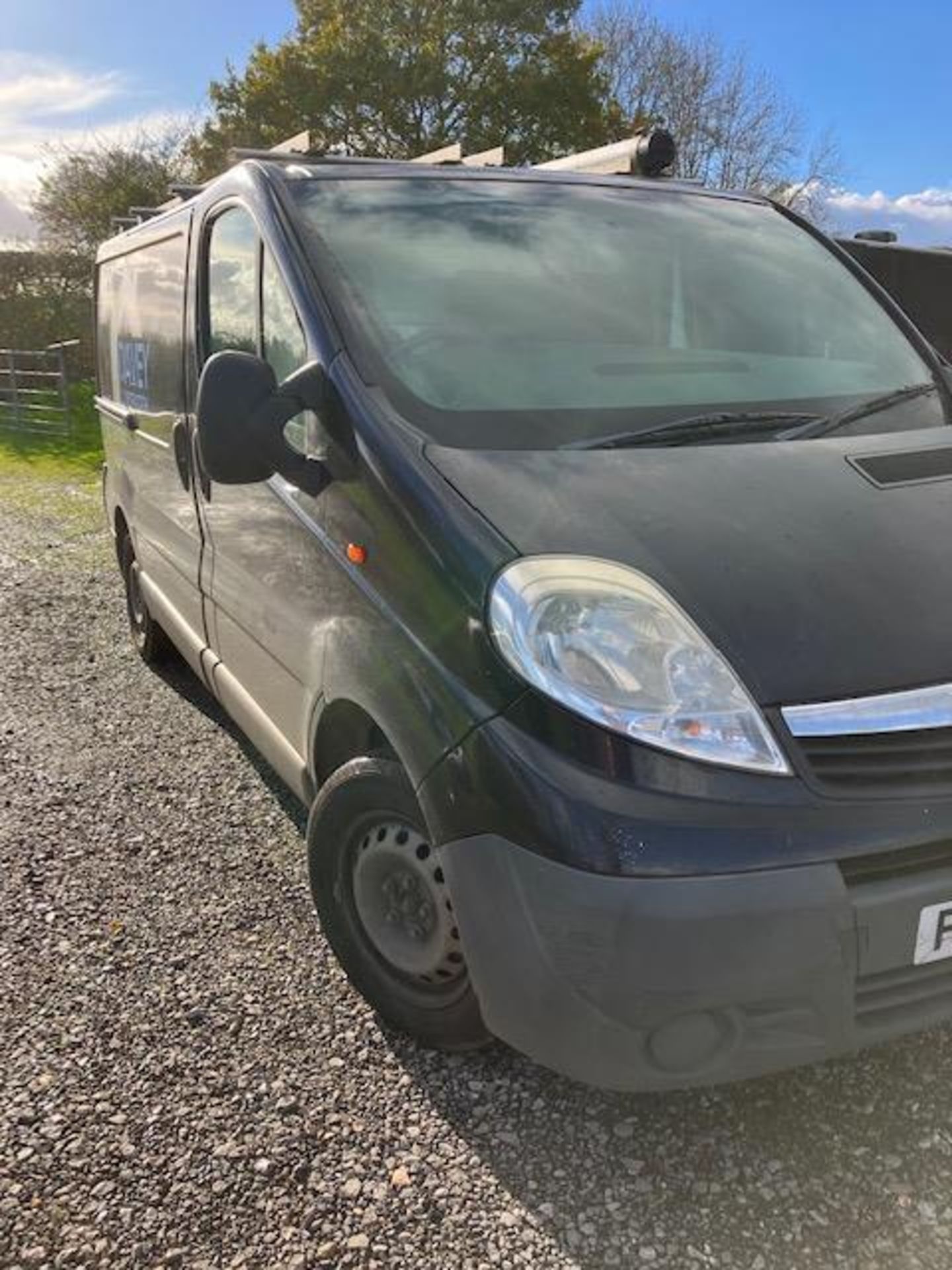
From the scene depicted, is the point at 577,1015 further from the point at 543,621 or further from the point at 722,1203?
the point at 543,621

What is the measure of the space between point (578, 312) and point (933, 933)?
1725mm

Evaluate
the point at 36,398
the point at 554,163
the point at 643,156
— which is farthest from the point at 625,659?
the point at 36,398

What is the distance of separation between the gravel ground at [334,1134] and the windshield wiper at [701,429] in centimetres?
138

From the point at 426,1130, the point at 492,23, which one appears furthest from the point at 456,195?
the point at 492,23

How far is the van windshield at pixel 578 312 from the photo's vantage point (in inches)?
97.0

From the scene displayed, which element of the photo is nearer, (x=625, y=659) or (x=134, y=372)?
(x=625, y=659)

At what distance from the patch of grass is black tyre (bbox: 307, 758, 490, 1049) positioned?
9.53 meters

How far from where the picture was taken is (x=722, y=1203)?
2.00m

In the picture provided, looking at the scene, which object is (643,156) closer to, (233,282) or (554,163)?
(554,163)

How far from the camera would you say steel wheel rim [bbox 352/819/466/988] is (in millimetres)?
2230

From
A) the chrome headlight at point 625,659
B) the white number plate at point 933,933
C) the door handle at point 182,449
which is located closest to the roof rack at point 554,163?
the door handle at point 182,449

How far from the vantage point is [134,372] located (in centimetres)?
466

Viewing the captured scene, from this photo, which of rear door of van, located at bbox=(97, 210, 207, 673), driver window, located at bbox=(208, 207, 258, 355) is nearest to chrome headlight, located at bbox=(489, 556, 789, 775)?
driver window, located at bbox=(208, 207, 258, 355)

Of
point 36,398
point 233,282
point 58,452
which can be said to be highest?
point 233,282
